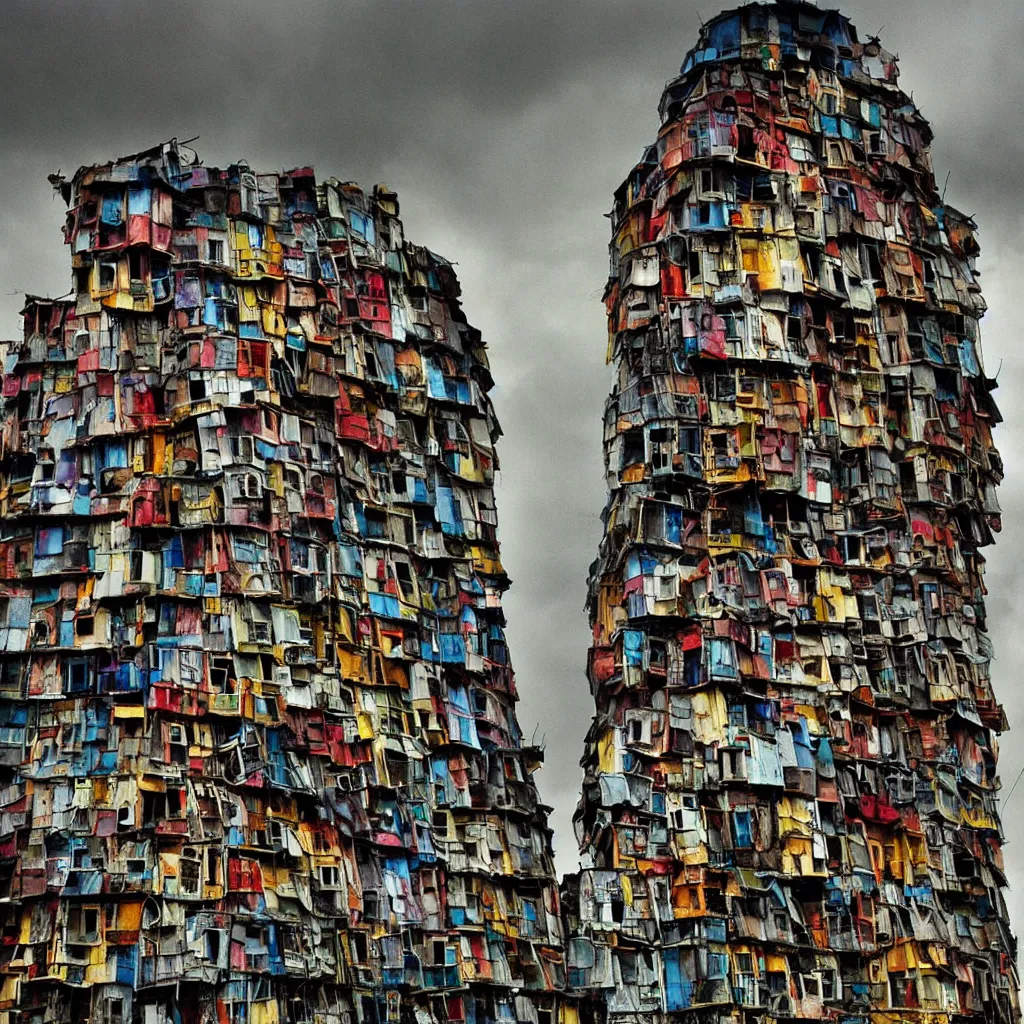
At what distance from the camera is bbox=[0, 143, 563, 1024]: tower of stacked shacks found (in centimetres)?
7581

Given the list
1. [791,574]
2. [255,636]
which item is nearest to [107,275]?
[255,636]

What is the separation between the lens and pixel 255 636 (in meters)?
78.6

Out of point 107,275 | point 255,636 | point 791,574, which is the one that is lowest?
point 255,636

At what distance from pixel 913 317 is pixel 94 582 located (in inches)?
898

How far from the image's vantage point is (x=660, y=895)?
79938 millimetres

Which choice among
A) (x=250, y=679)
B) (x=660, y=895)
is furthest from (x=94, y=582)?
(x=660, y=895)

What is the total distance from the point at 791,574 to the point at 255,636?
13.6 meters

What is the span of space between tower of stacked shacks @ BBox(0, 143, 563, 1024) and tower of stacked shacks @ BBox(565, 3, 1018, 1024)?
349cm

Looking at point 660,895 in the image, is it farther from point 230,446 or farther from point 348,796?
point 230,446

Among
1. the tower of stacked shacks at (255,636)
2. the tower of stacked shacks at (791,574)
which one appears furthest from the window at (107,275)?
the tower of stacked shacks at (791,574)

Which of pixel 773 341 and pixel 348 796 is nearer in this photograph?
pixel 348 796

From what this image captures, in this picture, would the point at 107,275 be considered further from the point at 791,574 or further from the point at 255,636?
the point at 791,574

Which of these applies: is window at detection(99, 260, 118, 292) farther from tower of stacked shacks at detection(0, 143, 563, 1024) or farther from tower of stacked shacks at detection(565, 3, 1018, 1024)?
tower of stacked shacks at detection(565, 3, 1018, 1024)

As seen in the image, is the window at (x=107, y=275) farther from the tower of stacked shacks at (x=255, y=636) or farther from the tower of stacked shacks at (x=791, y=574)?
the tower of stacked shacks at (x=791, y=574)
